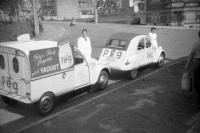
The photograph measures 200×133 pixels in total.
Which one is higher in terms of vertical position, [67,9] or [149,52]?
[67,9]

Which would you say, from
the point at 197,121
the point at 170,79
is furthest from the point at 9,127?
the point at 170,79

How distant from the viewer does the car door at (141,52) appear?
10609mm

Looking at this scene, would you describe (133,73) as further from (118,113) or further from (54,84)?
(54,84)

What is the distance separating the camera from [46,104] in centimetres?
700

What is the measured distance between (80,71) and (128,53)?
282cm

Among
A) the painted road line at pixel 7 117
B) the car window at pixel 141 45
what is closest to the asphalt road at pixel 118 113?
the painted road line at pixel 7 117

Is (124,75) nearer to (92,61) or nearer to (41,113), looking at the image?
(92,61)

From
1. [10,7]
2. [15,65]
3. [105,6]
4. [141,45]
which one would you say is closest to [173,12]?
[10,7]

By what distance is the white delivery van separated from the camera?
6539 mm

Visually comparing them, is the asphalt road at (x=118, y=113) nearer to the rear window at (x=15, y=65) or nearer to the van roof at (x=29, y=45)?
the van roof at (x=29, y=45)

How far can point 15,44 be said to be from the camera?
695 cm

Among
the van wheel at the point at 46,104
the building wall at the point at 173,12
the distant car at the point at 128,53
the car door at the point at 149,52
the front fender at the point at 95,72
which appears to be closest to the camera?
the van wheel at the point at 46,104

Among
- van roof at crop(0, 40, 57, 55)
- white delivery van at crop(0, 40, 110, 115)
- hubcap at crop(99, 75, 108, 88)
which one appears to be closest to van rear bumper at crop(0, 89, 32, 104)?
white delivery van at crop(0, 40, 110, 115)

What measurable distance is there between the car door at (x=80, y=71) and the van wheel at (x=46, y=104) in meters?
1.10
